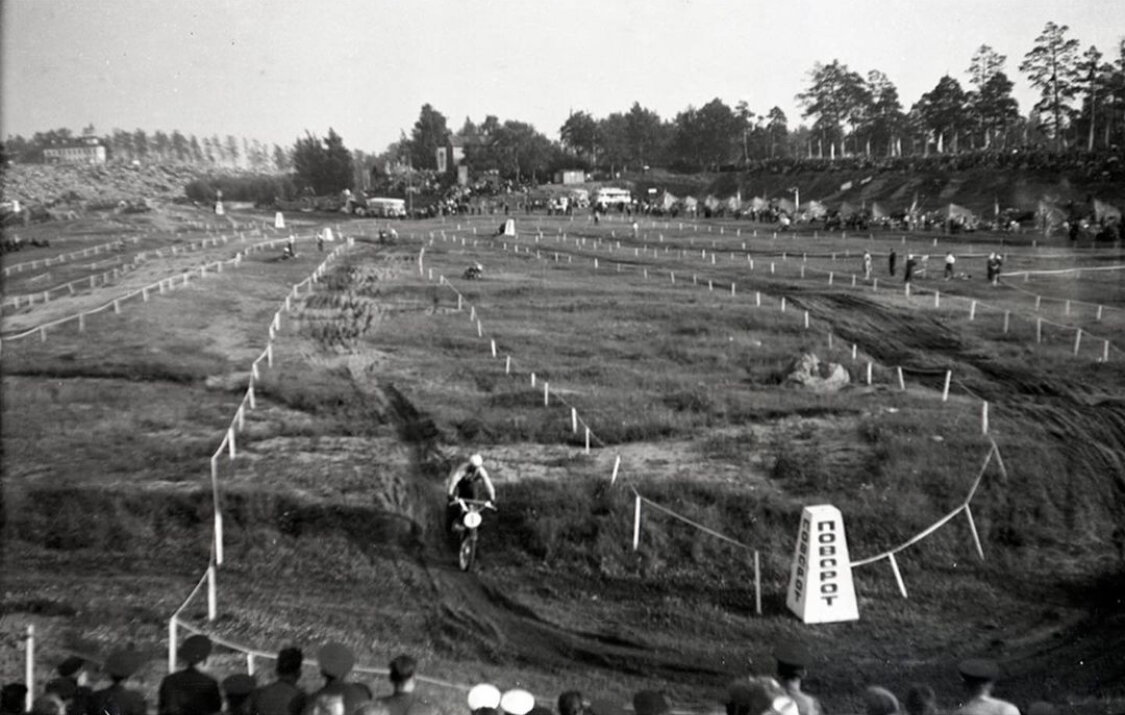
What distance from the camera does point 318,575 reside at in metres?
10.3

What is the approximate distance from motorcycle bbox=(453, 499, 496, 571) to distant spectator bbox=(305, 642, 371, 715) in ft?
14.2

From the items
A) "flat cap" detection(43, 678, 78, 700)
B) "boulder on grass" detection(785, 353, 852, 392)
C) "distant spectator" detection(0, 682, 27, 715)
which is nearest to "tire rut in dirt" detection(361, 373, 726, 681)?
"flat cap" detection(43, 678, 78, 700)

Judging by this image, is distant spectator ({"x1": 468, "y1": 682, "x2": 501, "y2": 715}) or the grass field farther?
the grass field

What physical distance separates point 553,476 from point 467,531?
2.65m

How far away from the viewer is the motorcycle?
1020 cm

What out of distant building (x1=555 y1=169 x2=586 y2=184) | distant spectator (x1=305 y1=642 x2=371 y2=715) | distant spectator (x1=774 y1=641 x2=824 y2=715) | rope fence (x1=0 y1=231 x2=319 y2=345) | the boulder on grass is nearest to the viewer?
distant spectator (x1=305 y1=642 x2=371 y2=715)

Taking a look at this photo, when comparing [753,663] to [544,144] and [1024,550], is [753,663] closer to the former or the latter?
[1024,550]

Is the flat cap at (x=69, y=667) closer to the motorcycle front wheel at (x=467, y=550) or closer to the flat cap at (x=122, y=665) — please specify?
the flat cap at (x=122, y=665)

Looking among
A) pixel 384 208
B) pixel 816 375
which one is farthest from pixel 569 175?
pixel 816 375

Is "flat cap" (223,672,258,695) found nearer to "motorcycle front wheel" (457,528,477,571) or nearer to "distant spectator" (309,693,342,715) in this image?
"distant spectator" (309,693,342,715)

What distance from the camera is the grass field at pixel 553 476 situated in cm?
907

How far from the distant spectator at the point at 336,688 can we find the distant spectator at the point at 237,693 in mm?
468

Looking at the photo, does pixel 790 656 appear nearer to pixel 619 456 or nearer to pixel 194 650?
pixel 194 650

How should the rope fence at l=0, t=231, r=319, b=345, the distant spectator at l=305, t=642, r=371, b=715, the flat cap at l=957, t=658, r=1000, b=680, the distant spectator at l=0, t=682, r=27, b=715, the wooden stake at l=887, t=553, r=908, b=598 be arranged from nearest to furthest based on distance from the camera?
the distant spectator at l=305, t=642, r=371, b=715 < the distant spectator at l=0, t=682, r=27, b=715 < the flat cap at l=957, t=658, r=1000, b=680 < the wooden stake at l=887, t=553, r=908, b=598 < the rope fence at l=0, t=231, r=319, b=345
